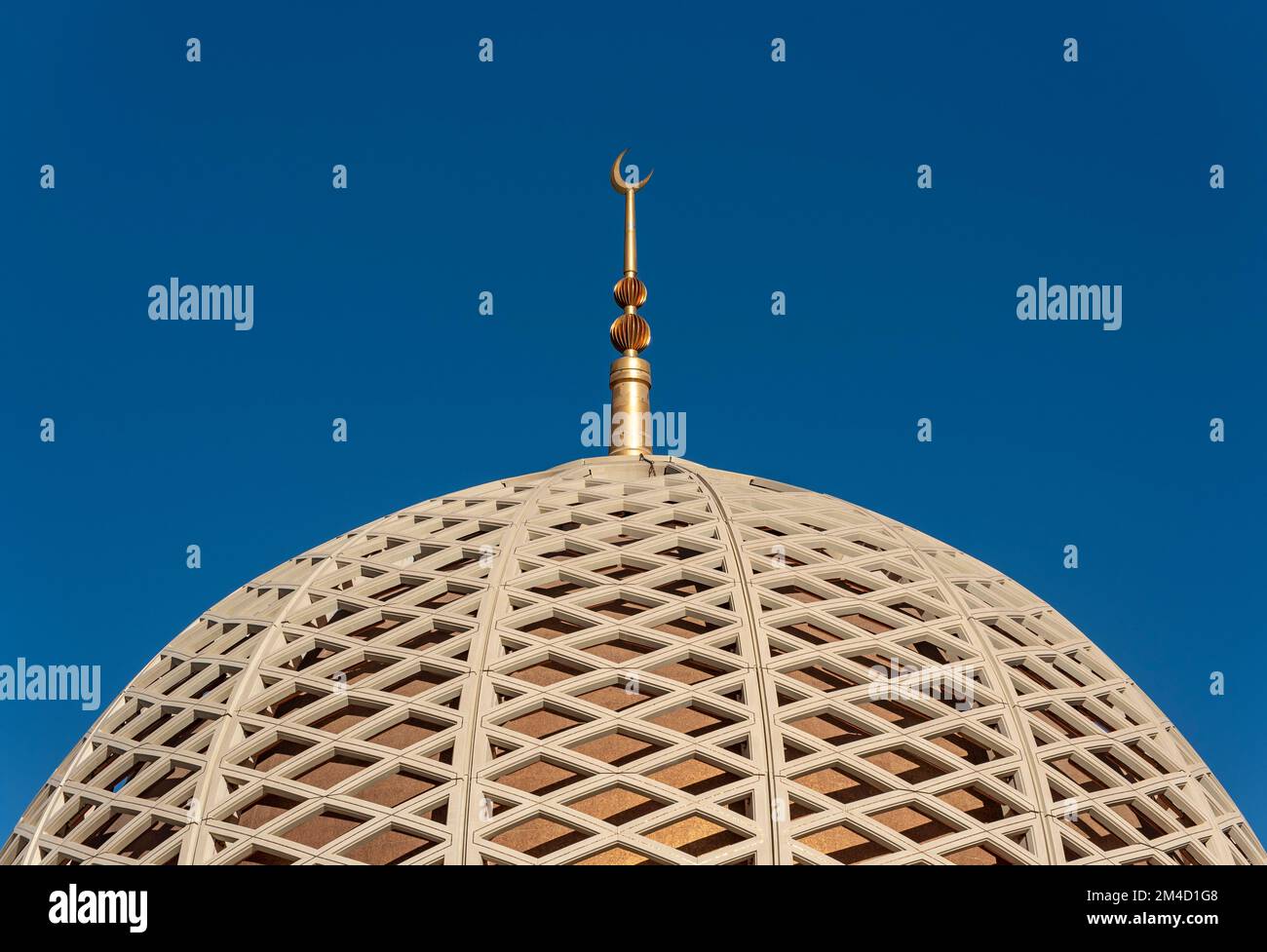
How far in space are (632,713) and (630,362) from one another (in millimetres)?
7027

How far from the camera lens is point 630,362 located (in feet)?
59.9

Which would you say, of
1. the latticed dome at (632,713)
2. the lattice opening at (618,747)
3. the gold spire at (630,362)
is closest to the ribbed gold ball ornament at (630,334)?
the gold spire at (630,362)

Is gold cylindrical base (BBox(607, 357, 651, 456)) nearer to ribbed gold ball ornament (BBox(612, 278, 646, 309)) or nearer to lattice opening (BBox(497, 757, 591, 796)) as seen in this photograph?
ribbed gold ball ornament (BBox(612, 278, 646, 309))

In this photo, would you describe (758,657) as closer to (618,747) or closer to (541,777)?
(618,747)

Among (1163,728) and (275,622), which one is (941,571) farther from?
(275,622)

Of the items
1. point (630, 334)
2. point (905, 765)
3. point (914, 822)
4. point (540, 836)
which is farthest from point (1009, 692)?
point (630, 334)

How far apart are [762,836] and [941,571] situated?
14.5 ft

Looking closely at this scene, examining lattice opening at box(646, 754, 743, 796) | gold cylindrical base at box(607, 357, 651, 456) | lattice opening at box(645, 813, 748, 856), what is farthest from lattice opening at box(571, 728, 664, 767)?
gold cylindrical base at box(607, 357, 651, 456)

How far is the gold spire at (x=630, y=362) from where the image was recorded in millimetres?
17734

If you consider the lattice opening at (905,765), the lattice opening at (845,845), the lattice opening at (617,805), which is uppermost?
the lattice opening at (905,765)

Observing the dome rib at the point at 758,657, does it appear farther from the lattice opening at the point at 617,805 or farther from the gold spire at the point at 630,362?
the gold spire at the point at 630,362

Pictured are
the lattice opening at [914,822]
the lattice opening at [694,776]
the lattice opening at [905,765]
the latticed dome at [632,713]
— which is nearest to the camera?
the latticed dome at [632,713]
